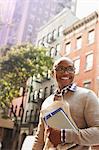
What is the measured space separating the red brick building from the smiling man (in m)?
1.83

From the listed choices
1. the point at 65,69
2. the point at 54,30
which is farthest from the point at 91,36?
the point at 65,69

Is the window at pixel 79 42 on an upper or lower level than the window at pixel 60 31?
lower

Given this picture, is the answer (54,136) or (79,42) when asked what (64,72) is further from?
(79,42)

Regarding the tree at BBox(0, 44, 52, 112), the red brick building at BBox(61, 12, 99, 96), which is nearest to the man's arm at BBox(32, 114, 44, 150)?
the red brick building at BBox(61, 12, 99, 96)

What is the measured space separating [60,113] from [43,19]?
325 cm

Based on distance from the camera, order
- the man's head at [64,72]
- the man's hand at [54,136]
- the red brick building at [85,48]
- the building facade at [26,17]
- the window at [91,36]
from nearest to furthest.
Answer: the man's hand at [54,136], the man's head at [64,72], the red brick building at [85,48], the window at [91,36], the building facade at [26,17]

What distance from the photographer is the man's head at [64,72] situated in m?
0.77

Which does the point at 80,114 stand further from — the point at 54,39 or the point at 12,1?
the point at 12,1

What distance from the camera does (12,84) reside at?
3.47 metres

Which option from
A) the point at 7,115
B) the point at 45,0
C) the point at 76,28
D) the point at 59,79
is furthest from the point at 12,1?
the point at 59,79

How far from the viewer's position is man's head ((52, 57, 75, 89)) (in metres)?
0.77

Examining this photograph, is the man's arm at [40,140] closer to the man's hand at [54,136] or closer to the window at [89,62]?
the man's hand at [54,136]

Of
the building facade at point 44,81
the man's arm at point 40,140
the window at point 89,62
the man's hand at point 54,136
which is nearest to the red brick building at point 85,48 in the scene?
the window at point 89,62

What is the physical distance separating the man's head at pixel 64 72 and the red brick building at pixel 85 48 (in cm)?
182
